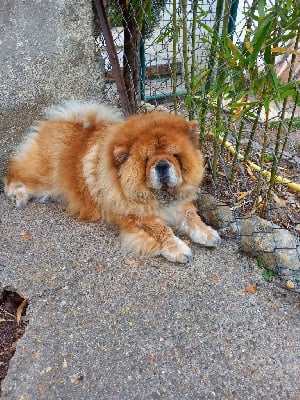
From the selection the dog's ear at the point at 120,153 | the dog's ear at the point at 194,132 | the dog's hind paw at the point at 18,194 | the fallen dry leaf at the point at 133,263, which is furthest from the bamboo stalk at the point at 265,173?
the dog's hind paw at the point at 18,194

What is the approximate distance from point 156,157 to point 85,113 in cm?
100

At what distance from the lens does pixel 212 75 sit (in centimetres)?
310

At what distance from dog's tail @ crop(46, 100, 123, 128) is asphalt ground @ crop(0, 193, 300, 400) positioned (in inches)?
37.1

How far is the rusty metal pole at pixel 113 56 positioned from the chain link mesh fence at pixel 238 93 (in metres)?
0.03

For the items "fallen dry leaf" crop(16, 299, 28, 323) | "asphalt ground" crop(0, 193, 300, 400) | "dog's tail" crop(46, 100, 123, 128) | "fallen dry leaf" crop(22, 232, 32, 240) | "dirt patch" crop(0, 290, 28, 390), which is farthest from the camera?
"dog's tail" crop(46, 100, 123, 128)

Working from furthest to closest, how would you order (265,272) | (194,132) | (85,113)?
(85,113), (194,132), (265,272)

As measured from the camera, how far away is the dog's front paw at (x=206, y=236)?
2.91 m

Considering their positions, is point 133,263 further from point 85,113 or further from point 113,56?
point 113,56

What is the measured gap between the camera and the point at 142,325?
7.72 ft

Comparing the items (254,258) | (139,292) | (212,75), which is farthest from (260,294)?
(212,75)

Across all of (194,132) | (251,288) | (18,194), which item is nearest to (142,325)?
(251,288)

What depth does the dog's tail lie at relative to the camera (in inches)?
132

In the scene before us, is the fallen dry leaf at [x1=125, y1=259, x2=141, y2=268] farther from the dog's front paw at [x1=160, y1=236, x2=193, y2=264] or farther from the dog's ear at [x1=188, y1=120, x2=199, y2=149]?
the dog's ear at [x1=188, y1=120, x2=199, y2=149]

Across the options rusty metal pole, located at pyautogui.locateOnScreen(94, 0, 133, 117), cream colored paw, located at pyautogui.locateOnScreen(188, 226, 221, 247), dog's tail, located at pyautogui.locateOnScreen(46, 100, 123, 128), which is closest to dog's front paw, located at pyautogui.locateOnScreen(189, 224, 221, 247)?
cream colored paw, located at pyautogui.locateOnScreen(188, 226, 221, 247)
